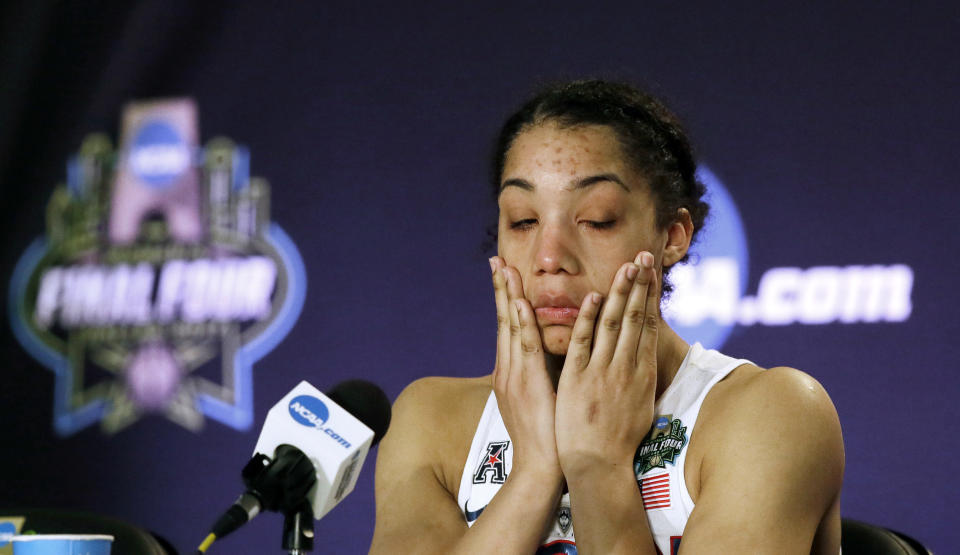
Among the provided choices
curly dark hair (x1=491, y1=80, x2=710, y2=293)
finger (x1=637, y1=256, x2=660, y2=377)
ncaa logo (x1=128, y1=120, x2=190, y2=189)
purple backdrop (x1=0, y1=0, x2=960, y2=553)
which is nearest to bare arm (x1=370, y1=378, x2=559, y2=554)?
finger (x1=637, y1=256, x2=660, y2=377)

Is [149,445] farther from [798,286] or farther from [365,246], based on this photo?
[798,286]

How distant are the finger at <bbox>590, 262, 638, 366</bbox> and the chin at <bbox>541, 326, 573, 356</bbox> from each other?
0.21ft

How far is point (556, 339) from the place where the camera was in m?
1.64

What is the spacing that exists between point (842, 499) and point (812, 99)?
1136mm

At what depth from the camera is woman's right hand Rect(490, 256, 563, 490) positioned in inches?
62.3

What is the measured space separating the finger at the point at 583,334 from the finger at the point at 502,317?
0.12 meters

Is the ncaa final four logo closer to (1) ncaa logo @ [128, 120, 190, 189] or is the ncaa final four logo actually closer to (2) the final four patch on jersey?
(1) ncaa logo @ [128, 120, 190, 189]

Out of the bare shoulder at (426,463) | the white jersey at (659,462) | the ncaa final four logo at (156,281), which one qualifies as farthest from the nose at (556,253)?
the ncaa final four logo at (156,281)

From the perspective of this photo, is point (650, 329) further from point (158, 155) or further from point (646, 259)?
point (158, 155)

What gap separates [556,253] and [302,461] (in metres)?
0.62

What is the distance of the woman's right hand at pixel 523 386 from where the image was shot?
1583mm

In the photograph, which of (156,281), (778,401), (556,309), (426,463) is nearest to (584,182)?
(556,309)

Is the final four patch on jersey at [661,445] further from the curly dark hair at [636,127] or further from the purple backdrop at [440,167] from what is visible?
the purple backdrop at [440,167]

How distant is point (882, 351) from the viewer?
2.89m
